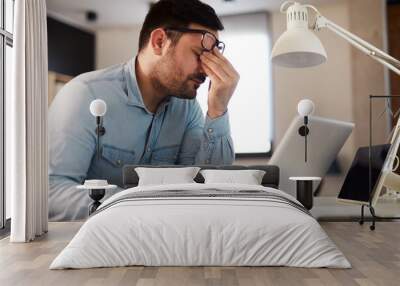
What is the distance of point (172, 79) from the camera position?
5.01 m

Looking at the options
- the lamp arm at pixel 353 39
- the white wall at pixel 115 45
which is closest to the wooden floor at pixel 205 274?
the lamp arm at pixel 353 39

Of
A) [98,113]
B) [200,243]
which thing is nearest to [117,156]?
[98,113]

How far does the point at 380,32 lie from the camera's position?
5.07m

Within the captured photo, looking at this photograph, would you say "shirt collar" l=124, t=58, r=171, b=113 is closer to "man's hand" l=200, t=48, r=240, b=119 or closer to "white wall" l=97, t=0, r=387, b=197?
"man's hand" l=200, t=48, r=240, b=119

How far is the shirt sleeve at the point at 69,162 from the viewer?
16.3 ft

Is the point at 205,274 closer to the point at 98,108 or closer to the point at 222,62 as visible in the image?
the point at 98,108

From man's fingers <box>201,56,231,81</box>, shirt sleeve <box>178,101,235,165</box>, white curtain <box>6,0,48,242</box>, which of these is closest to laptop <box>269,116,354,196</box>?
shirt sleeve <box>178,101,235,165</box>

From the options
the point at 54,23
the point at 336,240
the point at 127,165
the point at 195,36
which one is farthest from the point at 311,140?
the point at 54,23

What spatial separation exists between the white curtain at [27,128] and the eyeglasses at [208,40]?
1378 mm

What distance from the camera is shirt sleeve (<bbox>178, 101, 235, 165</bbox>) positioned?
16.4ft

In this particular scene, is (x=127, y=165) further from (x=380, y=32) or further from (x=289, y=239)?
(x=380, y=32)

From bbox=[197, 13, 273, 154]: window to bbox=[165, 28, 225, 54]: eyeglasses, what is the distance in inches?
2.9

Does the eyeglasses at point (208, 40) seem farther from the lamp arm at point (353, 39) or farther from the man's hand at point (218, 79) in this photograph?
the lamp arm at point (353, 39)

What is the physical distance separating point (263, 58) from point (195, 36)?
78cm
